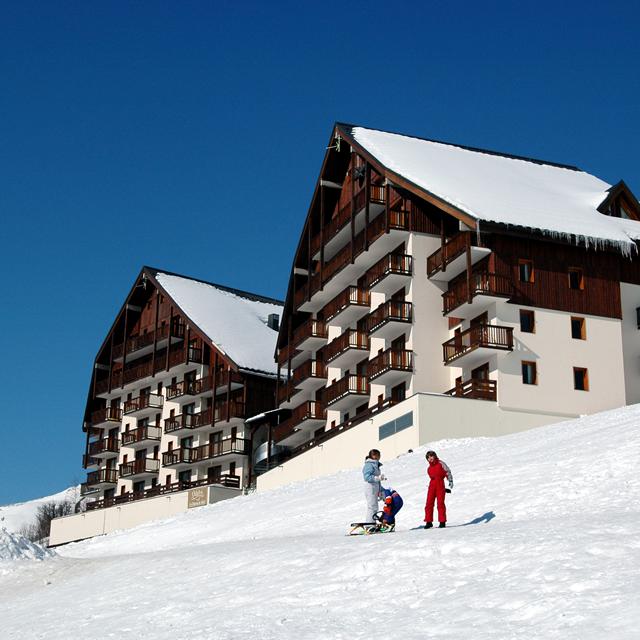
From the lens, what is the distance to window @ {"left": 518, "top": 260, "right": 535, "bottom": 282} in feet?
143

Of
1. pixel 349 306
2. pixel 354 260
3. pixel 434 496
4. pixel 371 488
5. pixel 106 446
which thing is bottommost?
pixel 434 496

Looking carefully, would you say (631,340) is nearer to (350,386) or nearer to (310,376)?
(350,386)

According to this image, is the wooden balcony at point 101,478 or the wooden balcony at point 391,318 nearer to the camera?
the wooden balcony at point 391,318

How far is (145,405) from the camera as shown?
230 ft

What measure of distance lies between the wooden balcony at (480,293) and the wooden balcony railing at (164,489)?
20687mm

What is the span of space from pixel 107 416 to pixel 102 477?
3892mm

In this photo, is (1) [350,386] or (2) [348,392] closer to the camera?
(2) [348,392]

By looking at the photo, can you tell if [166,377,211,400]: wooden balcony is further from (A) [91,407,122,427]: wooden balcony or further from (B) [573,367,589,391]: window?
(B) [573,367,589,391]: window

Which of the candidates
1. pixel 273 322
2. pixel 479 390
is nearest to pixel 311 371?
pixel 479 390

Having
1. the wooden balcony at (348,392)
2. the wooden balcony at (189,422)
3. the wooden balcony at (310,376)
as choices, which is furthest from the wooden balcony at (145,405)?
the wooden balcony at (348,392)

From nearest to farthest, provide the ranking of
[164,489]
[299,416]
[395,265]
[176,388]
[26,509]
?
1. [395,265]
2. [299,416]
3. [164,489]
4. [176,388]
5. [26,509]

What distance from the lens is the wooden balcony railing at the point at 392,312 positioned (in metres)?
45.1

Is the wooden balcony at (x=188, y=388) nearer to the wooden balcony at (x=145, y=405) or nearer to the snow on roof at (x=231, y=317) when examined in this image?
the wooden balcony at (x=145, y=405)

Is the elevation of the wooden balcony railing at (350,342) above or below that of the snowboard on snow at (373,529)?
above
